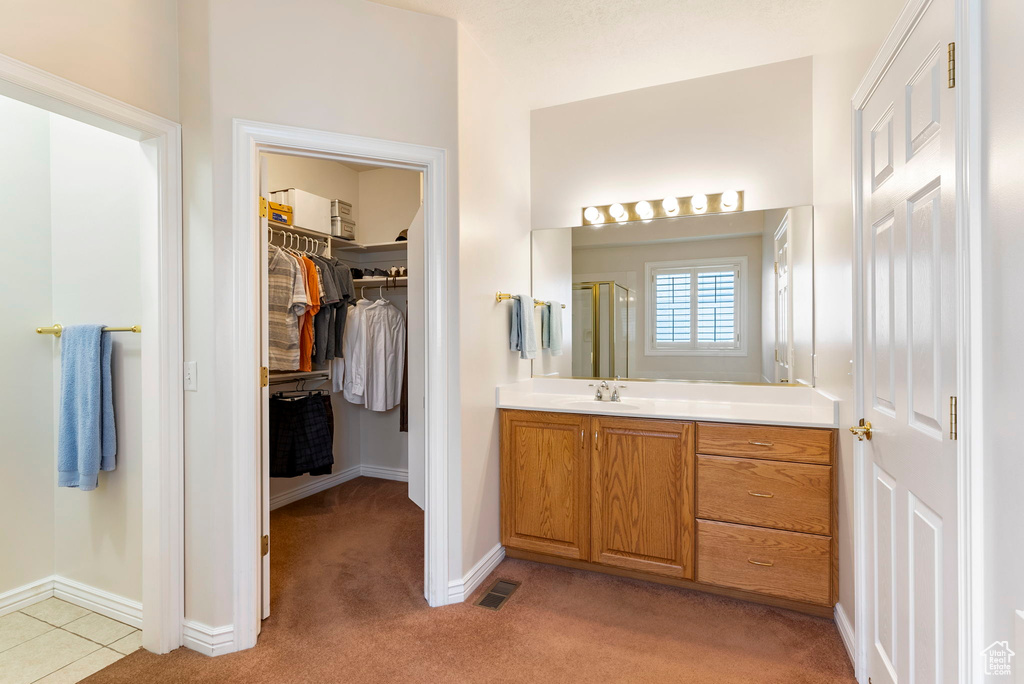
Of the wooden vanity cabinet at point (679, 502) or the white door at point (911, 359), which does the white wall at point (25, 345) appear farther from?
the white door at point (911, 359)

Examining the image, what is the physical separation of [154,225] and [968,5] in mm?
2465

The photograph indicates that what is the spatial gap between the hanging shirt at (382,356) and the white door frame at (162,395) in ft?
5.69

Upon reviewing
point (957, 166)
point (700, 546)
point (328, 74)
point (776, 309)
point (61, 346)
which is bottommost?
point (700, 546)

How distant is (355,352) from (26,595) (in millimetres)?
2065

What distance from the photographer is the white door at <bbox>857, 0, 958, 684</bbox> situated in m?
1.08

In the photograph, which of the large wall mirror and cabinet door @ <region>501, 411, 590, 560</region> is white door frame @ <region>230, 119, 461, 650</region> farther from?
the large wall mirror

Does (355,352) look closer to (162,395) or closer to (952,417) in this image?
(162,395)

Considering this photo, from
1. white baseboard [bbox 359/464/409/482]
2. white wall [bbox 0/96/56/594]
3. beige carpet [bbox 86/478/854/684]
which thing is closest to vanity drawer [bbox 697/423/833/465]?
beige carpet [bbox 86/478/854/684]

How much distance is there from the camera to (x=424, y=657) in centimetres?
188

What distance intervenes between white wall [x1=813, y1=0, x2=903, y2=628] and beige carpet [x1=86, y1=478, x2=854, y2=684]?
0.36 meters

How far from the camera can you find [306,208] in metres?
3.48

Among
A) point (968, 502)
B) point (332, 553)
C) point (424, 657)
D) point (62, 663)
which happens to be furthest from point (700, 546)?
point (62, 663)

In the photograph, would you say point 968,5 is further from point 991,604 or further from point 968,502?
point 991,604

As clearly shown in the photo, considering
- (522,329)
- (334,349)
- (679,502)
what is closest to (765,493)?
(679,502)
